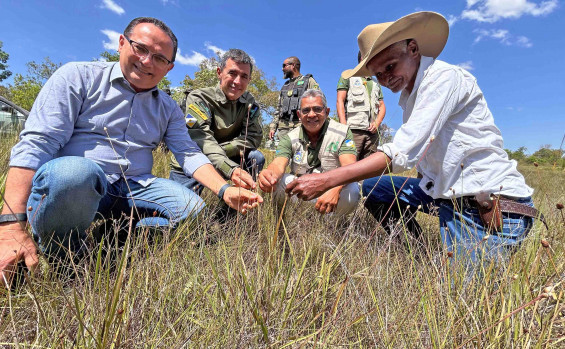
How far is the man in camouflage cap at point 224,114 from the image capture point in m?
3.12

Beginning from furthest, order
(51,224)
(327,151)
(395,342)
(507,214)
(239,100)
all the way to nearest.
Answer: (239,100) < (327,151) < (507,214) < (51,224) < (395,342)

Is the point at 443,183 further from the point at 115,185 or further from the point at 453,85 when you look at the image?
the point at 115,185

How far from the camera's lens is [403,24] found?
6.10 feet

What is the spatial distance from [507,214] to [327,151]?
5.53 ft

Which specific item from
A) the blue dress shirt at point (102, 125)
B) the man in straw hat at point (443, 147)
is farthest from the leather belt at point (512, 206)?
the blue dress shirt at point (102, 125)

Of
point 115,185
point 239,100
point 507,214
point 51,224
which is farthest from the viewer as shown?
point 239,100

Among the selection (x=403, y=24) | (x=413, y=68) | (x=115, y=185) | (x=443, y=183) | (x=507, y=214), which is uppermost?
(x=403, y=24)

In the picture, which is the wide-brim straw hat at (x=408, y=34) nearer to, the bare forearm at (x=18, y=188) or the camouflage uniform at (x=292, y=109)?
the bare forearm at (x=18, y=188)

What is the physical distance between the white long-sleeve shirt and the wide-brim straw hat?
21 centimetres

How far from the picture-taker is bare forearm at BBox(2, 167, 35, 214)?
1512 millimetres

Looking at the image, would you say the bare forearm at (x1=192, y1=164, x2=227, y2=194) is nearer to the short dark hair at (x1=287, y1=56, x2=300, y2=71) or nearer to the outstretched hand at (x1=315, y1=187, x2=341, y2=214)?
the outstretched hand at (x1=315, y1=187, x2=341, y2=214)

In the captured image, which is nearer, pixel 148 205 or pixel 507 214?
pixel 507 214

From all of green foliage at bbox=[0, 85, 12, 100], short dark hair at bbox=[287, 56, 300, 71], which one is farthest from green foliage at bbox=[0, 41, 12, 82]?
short dark hair at bbox=[287, 56, 300, 71]

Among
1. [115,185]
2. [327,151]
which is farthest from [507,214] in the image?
[115,185]
